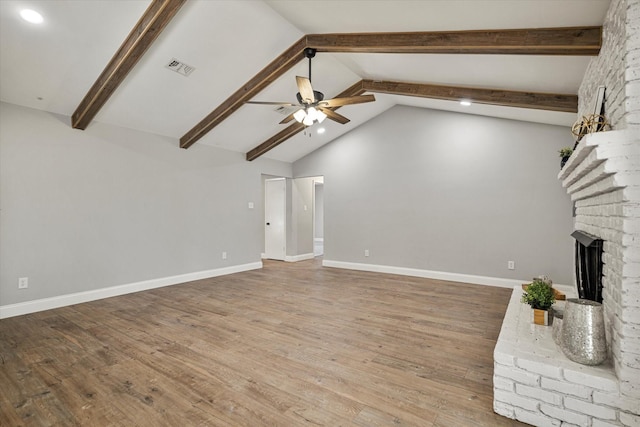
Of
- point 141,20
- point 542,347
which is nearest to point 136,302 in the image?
point 141,20

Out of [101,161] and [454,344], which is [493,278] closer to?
[454,344]

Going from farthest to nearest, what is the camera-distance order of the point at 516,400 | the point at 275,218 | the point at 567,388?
the point at 275,218 < the point at 516,400 < the point at 567,388

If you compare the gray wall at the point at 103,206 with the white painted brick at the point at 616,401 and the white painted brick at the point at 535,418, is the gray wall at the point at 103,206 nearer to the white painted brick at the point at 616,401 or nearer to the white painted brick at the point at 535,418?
the white painted brick at the point at 535,418

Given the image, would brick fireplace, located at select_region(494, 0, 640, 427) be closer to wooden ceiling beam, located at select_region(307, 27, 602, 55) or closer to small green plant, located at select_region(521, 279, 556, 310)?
wooden ceiling beam, located at select_region(307, 27, 602, 55)

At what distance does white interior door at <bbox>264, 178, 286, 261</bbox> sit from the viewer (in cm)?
768

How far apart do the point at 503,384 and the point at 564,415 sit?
0.31 m

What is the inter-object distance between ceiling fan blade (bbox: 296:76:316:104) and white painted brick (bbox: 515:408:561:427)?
324 cm

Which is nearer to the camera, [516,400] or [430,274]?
[516,400]

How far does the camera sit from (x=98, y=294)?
14.0 feet

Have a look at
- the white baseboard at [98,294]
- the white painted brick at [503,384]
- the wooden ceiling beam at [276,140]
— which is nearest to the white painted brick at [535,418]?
the white painted brick at [503,384]

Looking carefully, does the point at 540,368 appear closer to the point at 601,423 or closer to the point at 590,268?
the point at 601,423

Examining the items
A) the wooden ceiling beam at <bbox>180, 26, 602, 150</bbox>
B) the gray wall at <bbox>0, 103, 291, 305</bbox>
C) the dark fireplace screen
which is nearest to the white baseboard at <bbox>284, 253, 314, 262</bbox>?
the gray wall at <bbox>0, 103, 291, 305</bbox>

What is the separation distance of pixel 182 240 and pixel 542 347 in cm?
514

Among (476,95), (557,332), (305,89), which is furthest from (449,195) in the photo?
(557,332)
